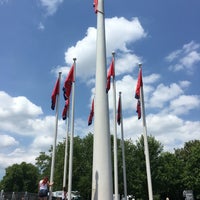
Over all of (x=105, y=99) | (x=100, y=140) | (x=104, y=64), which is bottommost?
(x=100, y=140)

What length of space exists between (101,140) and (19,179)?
283 feet

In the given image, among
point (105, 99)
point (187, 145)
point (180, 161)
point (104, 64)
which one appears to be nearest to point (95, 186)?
point (105, 99)

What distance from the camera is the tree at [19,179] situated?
92.2m

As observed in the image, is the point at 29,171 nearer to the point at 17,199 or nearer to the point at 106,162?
the point at 17,199

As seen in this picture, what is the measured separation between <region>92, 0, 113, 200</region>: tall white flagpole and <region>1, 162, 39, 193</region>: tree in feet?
276

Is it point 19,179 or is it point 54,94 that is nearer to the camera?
point 54,94

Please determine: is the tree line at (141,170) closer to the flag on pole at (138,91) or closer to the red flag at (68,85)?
the flag on pole at (138,91)

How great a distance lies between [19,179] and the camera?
307ft

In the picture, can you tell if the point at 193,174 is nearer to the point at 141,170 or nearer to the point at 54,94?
the point at 141,170

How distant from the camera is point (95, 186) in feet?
47.1

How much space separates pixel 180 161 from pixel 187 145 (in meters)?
6.81

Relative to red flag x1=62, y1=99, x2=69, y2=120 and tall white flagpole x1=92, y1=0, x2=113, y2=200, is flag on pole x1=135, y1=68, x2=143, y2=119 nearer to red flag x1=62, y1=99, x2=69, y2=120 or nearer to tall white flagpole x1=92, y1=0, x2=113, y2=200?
red flag x1=62, y1=99, x2=69, y2=120

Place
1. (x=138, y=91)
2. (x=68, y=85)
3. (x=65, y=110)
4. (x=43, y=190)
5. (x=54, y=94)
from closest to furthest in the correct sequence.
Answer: (x=43, y=190), (x=68, y=85), (x=54, y=94), (x=138, y=91), (x=65, y=110)

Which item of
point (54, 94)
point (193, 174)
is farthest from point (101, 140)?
point (193, 174)
